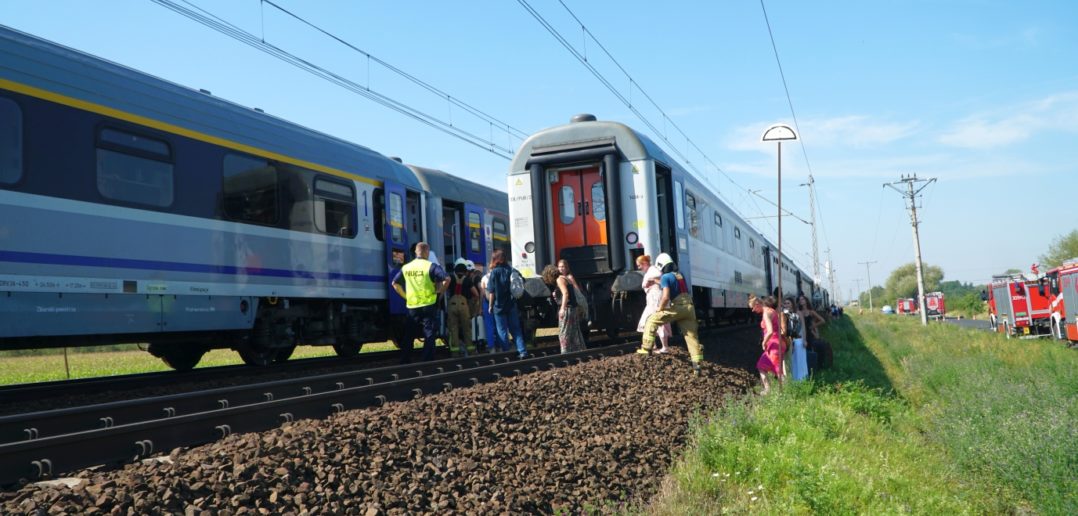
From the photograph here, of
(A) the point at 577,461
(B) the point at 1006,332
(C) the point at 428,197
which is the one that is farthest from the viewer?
(B) the point at 1006,332

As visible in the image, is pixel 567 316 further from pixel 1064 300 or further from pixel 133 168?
pixel 1064 300

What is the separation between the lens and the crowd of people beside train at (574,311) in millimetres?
10148

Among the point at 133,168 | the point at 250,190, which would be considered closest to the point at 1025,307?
the point at 250,190

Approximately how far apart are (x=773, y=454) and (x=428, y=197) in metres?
10.6

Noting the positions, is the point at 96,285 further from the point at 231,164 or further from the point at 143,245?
the point at 231,164

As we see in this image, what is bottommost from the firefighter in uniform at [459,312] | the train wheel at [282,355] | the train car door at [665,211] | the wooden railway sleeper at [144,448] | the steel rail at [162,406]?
the wooden railway sleeper at [144,448]

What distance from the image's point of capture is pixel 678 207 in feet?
43.8

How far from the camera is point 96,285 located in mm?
8414

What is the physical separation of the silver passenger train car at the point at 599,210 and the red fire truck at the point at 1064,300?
15.6m

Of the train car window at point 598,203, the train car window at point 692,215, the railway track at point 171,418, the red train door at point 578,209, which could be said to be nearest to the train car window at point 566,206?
the red train door at point 578,209

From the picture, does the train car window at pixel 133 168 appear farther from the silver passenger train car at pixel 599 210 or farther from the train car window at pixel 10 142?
the silver passenger train car at pixel 599 210

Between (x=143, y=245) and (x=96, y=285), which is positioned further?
(x=143, y=245)

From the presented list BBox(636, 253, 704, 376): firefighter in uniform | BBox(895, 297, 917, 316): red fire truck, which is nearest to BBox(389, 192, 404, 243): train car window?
BBox(636, 253, 704, 376): firefighter in uniform

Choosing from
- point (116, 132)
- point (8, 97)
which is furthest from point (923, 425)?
point (8, 97)
